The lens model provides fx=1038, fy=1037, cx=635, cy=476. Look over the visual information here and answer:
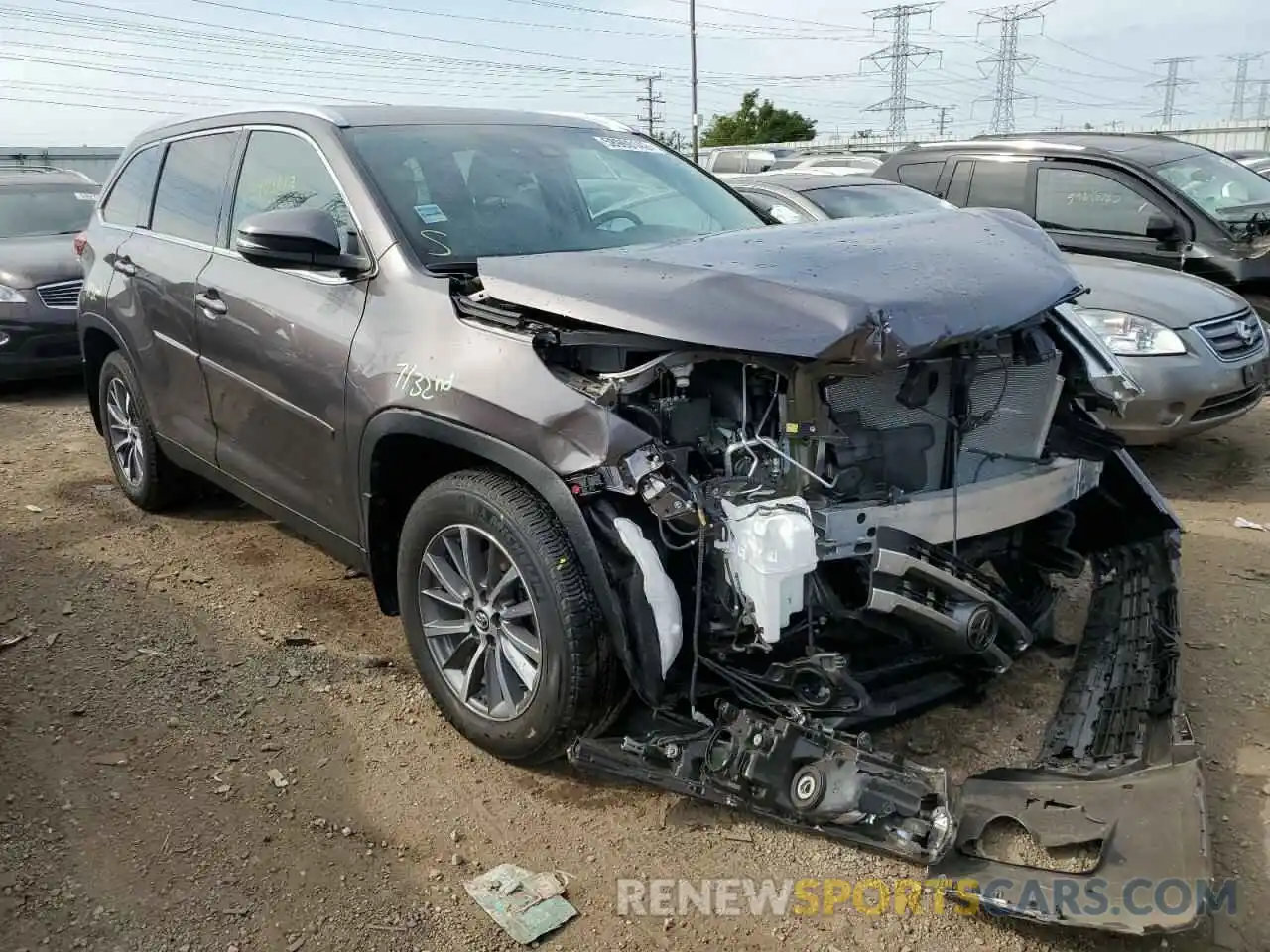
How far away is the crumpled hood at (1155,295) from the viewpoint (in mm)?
5762

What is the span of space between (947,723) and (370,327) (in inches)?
88.1

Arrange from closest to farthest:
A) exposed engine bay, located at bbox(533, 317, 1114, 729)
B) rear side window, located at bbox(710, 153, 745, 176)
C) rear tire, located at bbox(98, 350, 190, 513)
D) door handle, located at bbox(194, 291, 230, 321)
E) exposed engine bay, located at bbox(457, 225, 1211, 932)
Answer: exposed engine bay, located at bbox(457, 225, 1211, 932) → exposed engine bay, located at bbox(533, 317, 1114, 729) → door handle, located at bbox(194, 291, 230, 321) → rear tire, located at bbox(98, 350, 190, 513) → rear side window, located at bbox(710, 153, 745, 176)

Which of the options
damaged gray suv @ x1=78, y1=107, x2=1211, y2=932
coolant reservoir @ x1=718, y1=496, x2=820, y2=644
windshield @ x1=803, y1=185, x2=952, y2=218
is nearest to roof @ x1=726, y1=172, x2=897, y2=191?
windshield @ x1=803, y1=185, x2=952, y2=218

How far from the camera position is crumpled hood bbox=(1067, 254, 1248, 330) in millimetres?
5762

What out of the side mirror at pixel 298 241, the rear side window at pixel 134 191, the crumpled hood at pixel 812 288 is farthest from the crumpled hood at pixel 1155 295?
the rear side window at pixel 134 191

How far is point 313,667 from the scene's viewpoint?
12.6 ft

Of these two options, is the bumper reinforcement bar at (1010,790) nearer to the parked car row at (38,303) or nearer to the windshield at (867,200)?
the windshield at (867,200)

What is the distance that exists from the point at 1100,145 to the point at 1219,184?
95 cm

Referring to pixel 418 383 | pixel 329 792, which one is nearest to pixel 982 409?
pixel 418 383

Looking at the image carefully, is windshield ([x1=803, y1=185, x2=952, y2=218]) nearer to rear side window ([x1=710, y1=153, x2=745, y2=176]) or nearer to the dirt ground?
the dirt ground

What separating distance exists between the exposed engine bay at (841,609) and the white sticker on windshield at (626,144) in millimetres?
1546

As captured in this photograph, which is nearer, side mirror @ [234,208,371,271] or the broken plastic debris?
the broken plastic debris

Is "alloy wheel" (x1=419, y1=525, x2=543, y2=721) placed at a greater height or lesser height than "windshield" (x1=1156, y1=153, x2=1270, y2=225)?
lesser

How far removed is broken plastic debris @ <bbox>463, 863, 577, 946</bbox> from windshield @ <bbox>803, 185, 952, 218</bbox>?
211 inches
